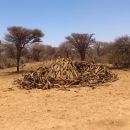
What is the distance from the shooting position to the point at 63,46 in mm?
43562

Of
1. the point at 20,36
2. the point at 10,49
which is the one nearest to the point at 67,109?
the point at 20,36

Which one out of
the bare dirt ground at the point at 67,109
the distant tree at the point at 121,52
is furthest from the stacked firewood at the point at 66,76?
the distant tree at the point at 121,52

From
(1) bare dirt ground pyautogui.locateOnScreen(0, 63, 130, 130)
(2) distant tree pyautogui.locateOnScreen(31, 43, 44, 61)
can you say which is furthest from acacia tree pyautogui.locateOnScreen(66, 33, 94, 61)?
(1) bare dirt ground pyautogui.locateOnScreen(0, 63, 130, 130)

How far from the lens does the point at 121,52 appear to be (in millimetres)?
26453

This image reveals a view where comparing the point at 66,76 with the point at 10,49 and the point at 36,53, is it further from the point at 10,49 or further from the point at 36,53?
the point at 36,53

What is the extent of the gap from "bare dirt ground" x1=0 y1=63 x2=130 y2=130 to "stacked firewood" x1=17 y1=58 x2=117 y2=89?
36.6 inches

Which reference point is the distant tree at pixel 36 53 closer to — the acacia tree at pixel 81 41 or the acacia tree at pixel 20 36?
Result: the acacia tree at pixel 81 41

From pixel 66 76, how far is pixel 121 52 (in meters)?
11.3

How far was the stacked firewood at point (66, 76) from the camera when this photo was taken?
15178 mm

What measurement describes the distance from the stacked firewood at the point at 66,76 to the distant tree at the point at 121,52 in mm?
8748

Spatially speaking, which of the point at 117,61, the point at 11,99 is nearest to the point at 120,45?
the point at 117,61

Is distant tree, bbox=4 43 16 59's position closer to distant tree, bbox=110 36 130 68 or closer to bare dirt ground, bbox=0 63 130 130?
distant tree, bbox=110 36 130 68

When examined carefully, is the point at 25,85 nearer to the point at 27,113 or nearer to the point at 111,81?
the point at 111,81

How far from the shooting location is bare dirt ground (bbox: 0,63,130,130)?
8.15 meters
